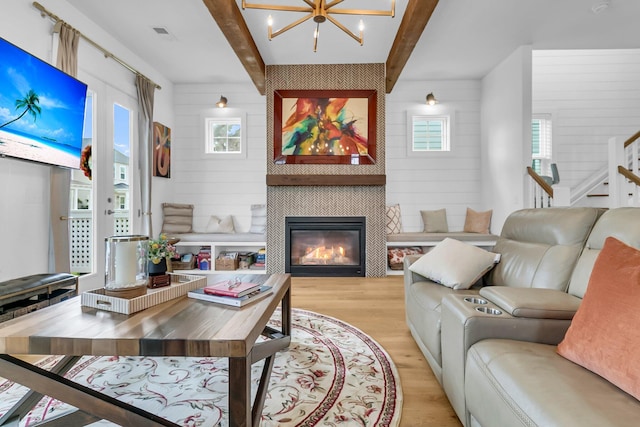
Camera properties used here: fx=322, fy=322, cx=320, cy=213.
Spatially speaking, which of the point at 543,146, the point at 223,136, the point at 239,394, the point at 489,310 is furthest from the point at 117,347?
the point at 543,146

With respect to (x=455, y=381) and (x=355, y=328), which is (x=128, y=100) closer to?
(x=355, y=328)

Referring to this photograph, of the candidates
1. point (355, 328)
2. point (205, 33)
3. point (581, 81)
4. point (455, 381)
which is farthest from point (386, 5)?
point (581, 81)

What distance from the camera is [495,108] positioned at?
180 inches

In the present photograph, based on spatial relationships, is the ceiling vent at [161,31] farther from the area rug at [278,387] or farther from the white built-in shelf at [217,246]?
the area rug at [278,387]

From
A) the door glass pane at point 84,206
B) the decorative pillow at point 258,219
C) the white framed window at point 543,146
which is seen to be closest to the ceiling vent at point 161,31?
the door glass pane at point 84,206

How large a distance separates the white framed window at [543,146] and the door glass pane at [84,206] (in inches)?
240

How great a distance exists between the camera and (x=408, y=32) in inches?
127

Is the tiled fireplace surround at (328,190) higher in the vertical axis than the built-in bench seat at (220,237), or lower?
higher

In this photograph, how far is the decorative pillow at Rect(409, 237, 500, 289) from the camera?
204cm

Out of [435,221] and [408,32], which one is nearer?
[408,32]

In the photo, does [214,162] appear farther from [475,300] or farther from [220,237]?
[475,300]

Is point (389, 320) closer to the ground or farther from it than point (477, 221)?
closer to the ground

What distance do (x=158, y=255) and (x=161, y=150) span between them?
3.59 meters

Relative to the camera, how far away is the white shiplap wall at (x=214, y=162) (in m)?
5.06
